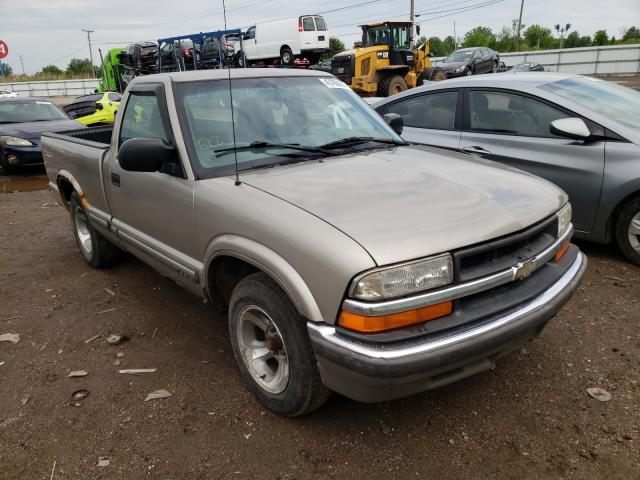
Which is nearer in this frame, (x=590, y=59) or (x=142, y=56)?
(x=142, y=56)

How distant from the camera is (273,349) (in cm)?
259

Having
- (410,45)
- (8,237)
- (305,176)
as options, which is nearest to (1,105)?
(8,237)

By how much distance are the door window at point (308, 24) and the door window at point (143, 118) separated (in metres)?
25.7

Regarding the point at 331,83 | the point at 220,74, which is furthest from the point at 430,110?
the point at 220,74

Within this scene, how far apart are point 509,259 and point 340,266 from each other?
0.87m

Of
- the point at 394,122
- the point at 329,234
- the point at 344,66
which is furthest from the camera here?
the point at 344,66

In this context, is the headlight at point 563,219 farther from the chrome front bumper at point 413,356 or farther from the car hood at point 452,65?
the car hood at point 452,65

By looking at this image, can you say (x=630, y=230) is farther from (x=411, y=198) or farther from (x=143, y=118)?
(x=143, y=118)

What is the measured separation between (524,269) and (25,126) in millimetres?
11184

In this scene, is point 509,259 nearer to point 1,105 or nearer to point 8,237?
point 8,237

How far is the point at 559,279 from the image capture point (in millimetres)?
2586

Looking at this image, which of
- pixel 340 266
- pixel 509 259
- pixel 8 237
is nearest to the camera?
pixel 340 266

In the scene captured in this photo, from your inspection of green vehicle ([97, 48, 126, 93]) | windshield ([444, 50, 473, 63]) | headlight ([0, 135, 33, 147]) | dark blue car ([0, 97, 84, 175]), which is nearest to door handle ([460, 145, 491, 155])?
dark blue car ([0, 97, 84, 175])

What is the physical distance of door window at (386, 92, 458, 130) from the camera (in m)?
5.29
